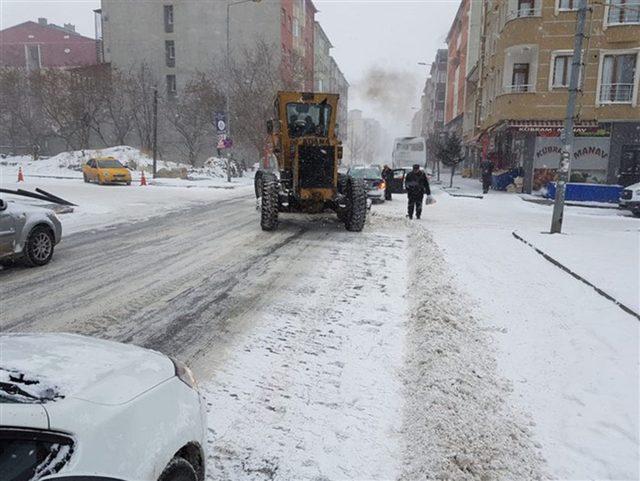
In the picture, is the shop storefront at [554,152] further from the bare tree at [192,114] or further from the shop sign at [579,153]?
the bare tree at [192,114]

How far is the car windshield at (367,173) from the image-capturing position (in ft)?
66.4

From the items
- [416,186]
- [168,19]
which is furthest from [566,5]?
[168,19]

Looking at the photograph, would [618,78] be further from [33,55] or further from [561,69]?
[33,55]

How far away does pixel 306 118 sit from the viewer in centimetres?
1264

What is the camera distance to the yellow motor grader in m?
11.9

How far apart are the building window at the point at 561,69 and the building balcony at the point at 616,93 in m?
1.87

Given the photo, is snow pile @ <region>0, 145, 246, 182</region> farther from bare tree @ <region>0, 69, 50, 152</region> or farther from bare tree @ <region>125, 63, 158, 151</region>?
bare tree @ <region>0, 69, 50, 152</region>

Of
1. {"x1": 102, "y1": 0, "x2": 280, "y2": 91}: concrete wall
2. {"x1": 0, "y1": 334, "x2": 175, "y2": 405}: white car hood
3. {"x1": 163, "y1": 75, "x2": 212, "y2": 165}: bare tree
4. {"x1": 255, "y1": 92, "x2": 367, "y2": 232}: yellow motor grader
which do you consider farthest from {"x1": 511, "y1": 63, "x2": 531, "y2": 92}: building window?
{"x1": 0, "y1": 334, "x2": 175, "y2": 405}: white car hood

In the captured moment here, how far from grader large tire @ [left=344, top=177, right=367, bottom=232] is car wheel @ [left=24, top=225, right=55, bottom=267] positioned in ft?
21.4

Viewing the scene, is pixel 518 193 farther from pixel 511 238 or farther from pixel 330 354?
pixel 330 354

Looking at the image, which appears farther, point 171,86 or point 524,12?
point 171,86

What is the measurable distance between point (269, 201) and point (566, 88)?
2026 centimetres

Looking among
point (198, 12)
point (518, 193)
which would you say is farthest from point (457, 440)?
point (198, 12)

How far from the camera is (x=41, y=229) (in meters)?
8.24
